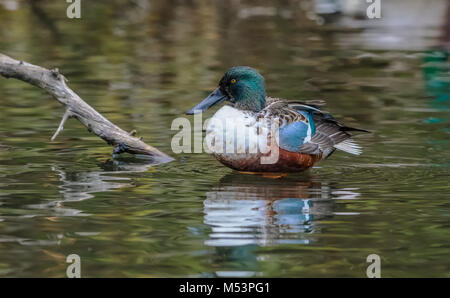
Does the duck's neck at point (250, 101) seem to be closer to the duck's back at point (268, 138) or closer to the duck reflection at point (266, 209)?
the duck's back at point (268, 138)

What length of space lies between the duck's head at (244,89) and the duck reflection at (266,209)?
2.17ft

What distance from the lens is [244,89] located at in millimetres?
8570

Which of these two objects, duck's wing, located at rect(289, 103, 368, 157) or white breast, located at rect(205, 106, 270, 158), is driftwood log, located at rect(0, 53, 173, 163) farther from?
duck's wing, located at rect(289, 103, 368, 157)

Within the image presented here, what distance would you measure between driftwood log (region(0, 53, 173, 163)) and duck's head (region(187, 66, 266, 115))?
0.80 meters

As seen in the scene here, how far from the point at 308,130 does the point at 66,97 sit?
2.27m

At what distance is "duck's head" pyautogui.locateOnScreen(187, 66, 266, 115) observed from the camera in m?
8.55

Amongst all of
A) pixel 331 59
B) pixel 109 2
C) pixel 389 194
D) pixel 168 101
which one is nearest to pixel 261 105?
pixel 389 194

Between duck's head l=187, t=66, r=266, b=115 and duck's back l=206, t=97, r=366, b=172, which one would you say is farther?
duck's head l=187, t=66, r=266, b=115

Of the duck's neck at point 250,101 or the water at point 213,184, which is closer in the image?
the water at point 213,184

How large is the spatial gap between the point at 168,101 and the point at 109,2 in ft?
38.6

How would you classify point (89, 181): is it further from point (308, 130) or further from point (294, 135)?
point (308, 130)

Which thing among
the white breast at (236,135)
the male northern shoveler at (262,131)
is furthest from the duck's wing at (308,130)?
the white breast at (236,135)

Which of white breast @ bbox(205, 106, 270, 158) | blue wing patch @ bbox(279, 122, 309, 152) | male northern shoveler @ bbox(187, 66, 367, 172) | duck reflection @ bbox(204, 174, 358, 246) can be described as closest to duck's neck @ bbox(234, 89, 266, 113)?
male northern shoveler @ bbox(187, 66, 367, 172)

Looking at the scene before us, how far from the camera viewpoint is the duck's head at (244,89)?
855cm
